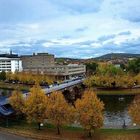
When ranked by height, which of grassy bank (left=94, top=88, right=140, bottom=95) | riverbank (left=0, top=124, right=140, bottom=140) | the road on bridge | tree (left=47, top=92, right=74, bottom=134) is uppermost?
tree (left=47, top=92, right=74, bottom=134)

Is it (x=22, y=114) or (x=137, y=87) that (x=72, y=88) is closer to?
(x=137, y=87)

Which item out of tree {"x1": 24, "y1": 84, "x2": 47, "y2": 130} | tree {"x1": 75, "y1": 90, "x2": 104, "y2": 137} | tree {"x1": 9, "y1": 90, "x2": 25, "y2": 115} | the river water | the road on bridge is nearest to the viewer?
tree {"x1": 75, "y1": 90, "x2": 104, "y2": 137}

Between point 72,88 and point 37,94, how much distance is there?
6425cm

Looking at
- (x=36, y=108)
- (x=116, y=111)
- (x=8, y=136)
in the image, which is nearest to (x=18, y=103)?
(x=36, y=108)

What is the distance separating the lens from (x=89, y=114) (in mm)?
56719

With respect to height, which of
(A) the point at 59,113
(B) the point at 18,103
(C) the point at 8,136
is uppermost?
(B) the point at 18,103

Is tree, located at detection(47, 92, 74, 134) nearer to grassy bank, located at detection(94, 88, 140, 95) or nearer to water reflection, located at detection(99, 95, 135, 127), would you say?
water reflection, located at detection(99, 95, 135, 127)

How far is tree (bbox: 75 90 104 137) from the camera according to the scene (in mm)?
56344

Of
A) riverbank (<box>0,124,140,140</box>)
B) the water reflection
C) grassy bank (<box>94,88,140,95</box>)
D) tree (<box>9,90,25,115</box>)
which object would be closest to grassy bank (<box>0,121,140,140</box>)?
riverbank (<box>0,124,140,140</box>)

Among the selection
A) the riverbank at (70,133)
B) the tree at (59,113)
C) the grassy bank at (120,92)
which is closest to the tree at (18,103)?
the riverbank at (70,133)

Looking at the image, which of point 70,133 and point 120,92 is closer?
point 70,133

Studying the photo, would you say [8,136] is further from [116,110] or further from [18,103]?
[116,110]

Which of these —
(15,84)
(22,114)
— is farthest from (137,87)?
(22,114)

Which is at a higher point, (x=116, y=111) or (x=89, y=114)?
(x=89, y=114)
